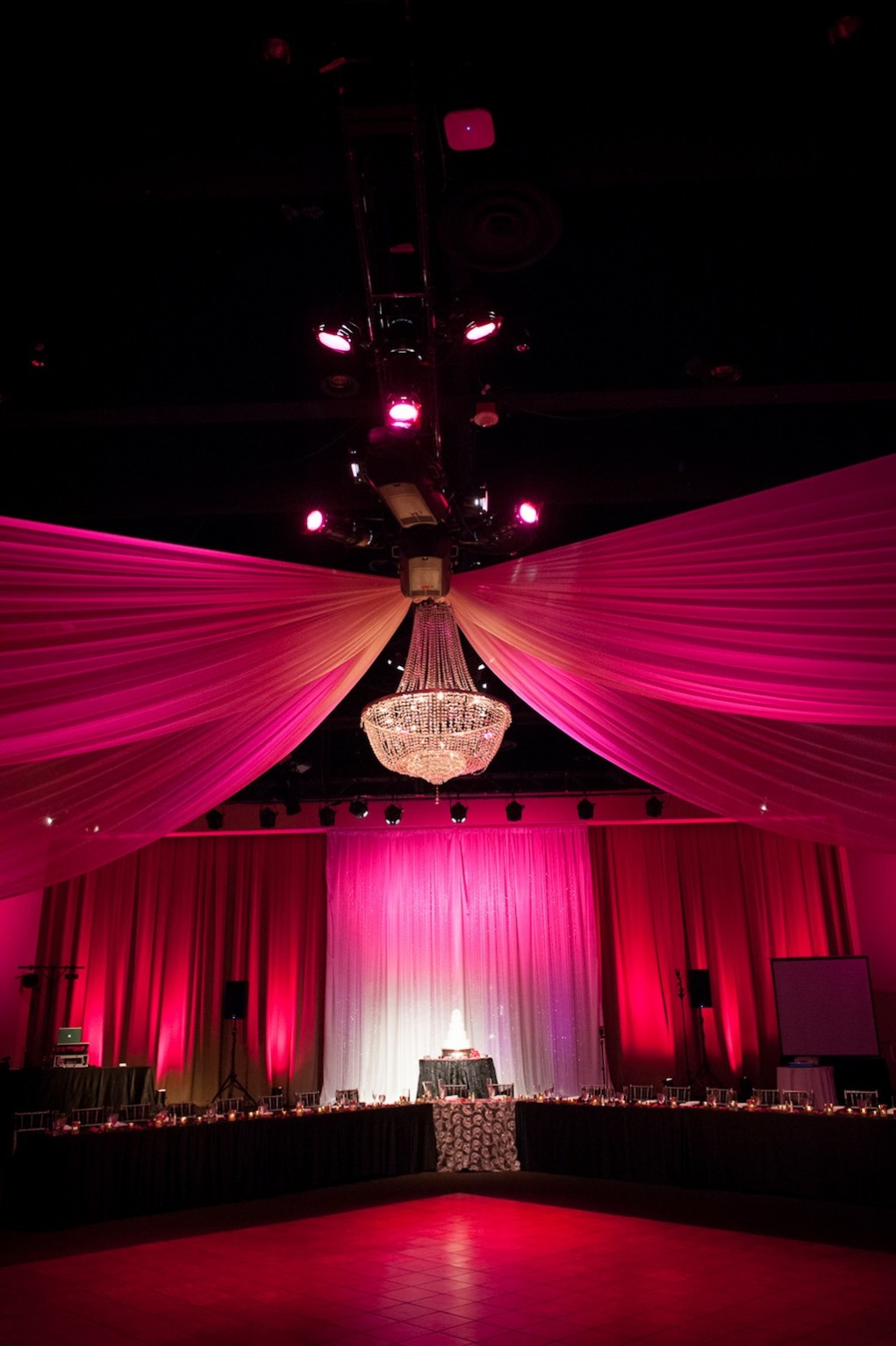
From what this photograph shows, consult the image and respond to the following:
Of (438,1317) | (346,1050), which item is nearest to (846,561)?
(438,1317)

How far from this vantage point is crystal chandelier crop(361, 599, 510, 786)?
3.96 meters

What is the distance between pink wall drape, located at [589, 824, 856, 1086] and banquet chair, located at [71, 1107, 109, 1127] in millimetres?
5414

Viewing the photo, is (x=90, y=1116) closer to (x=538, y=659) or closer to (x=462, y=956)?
(x=462, y=956)

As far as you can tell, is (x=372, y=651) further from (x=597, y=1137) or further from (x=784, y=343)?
(x=597, y=1137)

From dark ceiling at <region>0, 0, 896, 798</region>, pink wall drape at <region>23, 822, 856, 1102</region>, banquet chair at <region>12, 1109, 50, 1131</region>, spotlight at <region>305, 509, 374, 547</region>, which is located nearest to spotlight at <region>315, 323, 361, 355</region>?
dark ceiling at <region>0, 0, 896, 798</region>

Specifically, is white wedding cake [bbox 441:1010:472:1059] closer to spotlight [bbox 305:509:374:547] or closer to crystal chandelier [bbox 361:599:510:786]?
crystal chandelier [bbox 361:599:510:786]

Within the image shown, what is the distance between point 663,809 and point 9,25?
9.44m

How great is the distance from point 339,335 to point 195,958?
868cm

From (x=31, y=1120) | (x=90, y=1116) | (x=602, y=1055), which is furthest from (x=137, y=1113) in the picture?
(x=602, y=1055)

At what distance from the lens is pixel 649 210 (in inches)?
148

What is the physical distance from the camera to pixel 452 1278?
4918 mm

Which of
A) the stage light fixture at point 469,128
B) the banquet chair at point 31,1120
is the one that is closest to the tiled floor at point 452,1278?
the banquet chair at point 31,1120

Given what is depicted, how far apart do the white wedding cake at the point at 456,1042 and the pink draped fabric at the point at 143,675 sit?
6.34 metres

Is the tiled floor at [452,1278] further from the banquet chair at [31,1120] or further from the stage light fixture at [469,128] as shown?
the stage light fixture at [469,128]
